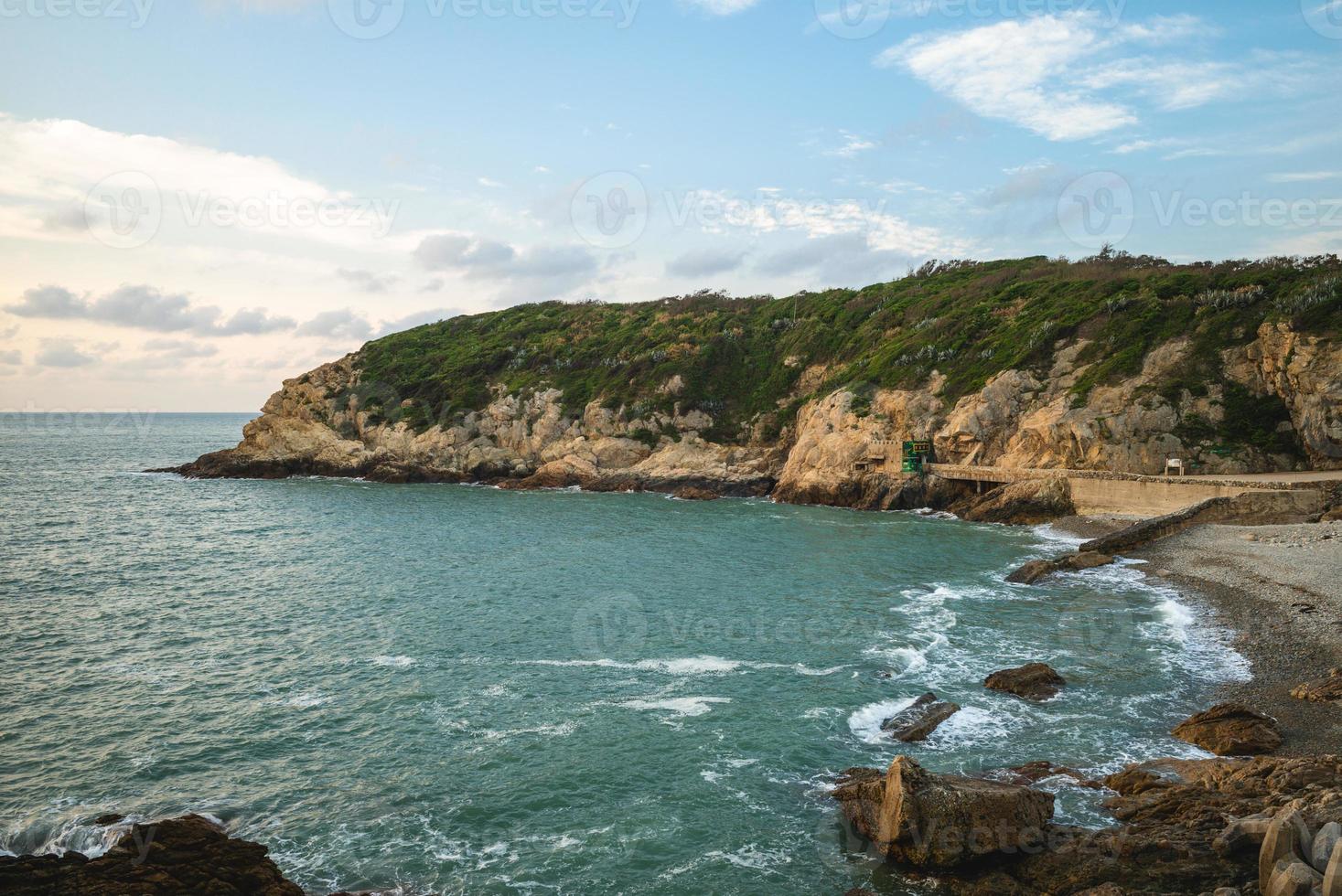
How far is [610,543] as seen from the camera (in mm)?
43812

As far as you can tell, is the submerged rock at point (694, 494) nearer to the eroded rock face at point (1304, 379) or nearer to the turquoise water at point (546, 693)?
the turquoise water at point (546, 693)

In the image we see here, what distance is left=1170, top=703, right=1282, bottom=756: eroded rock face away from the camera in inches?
648

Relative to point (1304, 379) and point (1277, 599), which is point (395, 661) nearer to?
point (1277, 599)

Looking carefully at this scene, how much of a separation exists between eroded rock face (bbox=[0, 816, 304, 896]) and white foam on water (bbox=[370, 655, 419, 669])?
10.5 m

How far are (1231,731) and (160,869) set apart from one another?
66.7 feet

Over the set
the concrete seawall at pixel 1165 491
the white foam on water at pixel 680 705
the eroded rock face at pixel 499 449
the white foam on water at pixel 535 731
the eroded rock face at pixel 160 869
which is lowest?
the white foam on water at pixel 680 705

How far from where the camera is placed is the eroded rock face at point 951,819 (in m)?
12.9

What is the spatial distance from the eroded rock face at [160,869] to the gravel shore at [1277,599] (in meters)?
19.4

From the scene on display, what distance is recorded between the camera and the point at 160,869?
39.4ft

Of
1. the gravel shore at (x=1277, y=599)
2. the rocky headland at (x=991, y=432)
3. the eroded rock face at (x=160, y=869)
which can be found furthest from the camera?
the gravel shore at (x=1277, y=599)

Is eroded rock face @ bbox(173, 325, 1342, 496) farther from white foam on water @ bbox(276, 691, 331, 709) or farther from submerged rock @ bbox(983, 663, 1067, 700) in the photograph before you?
white foam on water @ bbox(276, 691, 331, 709)

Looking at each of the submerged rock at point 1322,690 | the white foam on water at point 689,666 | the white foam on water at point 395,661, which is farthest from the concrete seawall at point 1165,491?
the white foam on water at point 395,661

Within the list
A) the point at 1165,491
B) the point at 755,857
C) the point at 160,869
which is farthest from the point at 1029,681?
the point at 1165,491

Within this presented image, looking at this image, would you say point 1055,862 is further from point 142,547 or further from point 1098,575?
point 142,547
